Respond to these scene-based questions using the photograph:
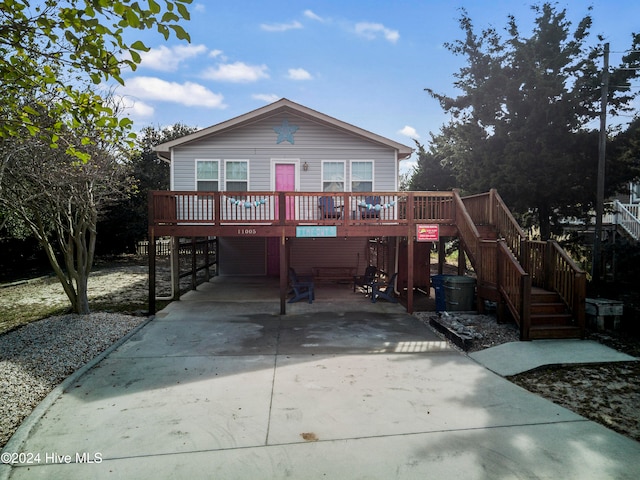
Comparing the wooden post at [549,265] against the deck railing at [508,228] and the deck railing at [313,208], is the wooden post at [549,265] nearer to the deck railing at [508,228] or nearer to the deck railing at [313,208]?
the deck railing at [508,228]

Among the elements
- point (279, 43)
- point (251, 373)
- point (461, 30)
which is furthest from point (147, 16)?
point (461, 30)

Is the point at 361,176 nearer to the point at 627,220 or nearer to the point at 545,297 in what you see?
the point at 545,297

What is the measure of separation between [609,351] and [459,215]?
453 centimetres

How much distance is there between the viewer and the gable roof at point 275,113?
1238cm

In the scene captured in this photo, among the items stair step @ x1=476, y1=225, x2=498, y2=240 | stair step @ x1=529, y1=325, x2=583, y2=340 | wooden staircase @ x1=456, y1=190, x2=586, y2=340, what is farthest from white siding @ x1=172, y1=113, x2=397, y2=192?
Result: stair step @ x1=529, y1=325, x2=583, y2=340

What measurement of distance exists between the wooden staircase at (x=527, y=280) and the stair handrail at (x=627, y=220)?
9671 mm

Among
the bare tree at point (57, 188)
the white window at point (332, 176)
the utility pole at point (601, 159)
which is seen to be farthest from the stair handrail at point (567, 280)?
the bare tree at point (57, 188)

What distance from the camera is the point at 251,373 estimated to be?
5.62 meters

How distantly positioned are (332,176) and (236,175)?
3389mm

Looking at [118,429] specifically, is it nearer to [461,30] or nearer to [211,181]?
[211,181]

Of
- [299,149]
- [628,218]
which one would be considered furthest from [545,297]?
[628,218]

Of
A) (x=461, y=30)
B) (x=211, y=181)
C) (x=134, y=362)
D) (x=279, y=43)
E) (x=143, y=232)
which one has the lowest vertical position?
(x=134, y=362)

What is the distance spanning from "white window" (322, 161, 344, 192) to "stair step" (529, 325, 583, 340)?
25.4 feet

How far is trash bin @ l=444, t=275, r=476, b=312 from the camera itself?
29.9ft
